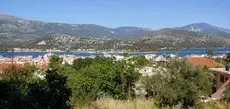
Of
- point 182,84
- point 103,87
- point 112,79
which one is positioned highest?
point 182,84

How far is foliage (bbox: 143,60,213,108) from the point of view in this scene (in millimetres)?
13855

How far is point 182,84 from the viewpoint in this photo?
14.9 m

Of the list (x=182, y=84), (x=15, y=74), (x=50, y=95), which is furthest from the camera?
(x=15, y=74)

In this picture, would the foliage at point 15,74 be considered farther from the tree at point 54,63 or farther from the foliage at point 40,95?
the foliage at point 40,95

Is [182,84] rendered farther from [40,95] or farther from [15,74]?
[40,95]

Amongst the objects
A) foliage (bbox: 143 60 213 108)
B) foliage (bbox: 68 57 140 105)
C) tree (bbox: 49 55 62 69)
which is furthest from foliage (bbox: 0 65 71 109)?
foliage (bbox: 68 57 140 105)

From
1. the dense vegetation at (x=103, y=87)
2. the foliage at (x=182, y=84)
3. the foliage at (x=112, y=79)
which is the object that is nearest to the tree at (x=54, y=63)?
the dense vegetation at (x=103, y=87)

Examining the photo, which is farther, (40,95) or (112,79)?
(112,79)

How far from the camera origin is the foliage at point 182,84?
1386 centimetres

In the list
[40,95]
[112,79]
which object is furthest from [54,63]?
[40,95]

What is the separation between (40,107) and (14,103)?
389 millimetres

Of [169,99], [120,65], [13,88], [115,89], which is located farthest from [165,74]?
[120,65]

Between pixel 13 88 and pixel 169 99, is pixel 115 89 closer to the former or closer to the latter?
pixel 169 99

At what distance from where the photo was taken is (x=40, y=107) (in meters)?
5.84
